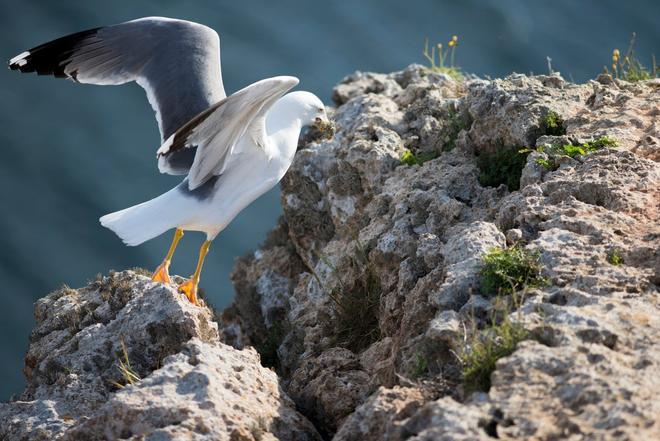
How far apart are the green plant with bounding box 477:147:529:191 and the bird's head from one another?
1605 mm

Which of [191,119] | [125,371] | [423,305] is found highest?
[191,119]

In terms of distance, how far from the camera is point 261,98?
6203mm

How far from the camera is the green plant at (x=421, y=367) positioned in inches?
187

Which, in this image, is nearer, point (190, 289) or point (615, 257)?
point (615, 257)

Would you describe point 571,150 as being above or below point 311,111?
below

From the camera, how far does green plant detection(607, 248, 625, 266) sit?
5090 mm

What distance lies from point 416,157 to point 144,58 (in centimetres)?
229

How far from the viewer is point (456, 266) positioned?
527 cm

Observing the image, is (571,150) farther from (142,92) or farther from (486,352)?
(142,92)

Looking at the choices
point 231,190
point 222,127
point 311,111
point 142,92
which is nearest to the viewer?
point 222,127

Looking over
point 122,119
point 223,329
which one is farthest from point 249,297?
point 122,119

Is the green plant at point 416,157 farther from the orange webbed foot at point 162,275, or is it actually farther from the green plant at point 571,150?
the orange webbed foot at point 162,275

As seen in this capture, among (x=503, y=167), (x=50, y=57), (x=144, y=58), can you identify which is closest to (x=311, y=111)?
(x=144, y=58)

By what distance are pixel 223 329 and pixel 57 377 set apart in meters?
2.21
